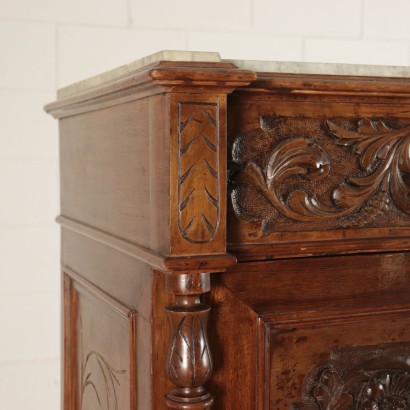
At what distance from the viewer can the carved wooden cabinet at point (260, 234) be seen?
78cm

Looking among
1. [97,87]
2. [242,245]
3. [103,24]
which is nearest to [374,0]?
[103,24]

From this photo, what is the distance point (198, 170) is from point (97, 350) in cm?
47

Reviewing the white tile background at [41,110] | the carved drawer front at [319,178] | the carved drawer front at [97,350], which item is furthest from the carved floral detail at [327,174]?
the white tile background at [41,110]

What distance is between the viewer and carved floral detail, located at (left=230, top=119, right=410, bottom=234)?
0.84 meters

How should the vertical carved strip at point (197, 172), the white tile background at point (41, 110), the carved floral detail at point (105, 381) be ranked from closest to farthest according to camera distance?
1. the vertical carved strip at point (197, 172)
2. the carved floral detail at point (105, 381)
3. the white tile background at point (41, 110)

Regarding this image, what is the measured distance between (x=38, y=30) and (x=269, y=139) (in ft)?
2.50

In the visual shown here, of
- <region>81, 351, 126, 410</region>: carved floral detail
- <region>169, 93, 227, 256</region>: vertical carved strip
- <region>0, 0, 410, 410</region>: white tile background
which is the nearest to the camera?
<region>169, 93, 227, 256</region>: vertical carved strip

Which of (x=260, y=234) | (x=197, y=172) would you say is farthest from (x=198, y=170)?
(x=260, y=234)

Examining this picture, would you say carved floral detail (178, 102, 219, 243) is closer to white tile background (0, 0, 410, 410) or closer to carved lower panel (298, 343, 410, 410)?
carved lower panel (298, 343, 410, 410)

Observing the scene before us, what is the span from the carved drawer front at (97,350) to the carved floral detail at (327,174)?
0.69ft

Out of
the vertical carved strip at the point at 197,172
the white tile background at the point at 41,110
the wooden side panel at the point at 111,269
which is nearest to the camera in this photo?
the vertical carved strip at the point at 197,172

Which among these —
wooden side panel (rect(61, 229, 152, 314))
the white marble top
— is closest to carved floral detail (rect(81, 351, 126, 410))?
wooden side panel (rect(61, 229, 152, 314))

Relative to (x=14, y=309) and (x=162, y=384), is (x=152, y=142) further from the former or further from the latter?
(x=14, y=309)

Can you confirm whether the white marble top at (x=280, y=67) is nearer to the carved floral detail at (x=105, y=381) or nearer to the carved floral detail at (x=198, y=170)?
the carved floral detail at (x=198, y=170)
